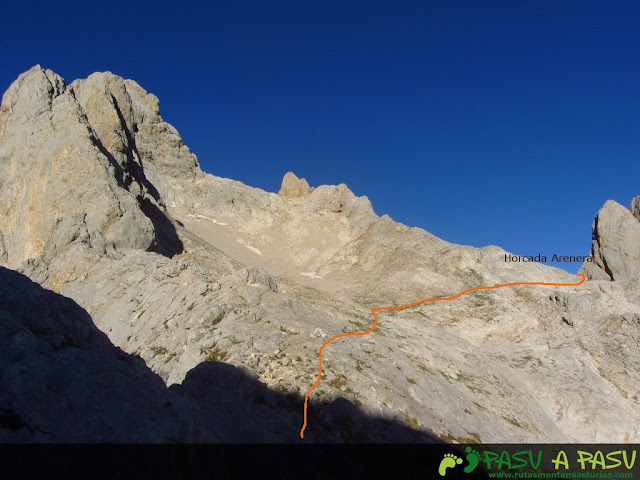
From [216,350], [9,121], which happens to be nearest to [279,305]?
[216,350]

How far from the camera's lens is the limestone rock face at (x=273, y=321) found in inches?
625

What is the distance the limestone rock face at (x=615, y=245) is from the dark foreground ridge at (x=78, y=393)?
73.4m

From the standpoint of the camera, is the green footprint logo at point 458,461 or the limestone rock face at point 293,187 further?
the limestone rock face at point 293,187

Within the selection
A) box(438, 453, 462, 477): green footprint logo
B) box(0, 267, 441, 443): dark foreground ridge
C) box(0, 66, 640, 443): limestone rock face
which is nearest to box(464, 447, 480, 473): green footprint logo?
box(438, 453, 462, 477): green footprint logo

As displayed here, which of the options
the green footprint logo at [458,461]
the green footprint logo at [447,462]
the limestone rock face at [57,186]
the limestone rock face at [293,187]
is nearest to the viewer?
the green footprint logo at [447,462]

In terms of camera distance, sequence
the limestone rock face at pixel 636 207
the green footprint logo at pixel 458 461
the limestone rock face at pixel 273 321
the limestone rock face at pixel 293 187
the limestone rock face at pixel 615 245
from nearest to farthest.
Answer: the limestone rock face at pixel 273 321, the green footprint logo at pixel 458 461, the limestone rock face at pixel 615 245, the limestone rock face at pixel 636 207, the limestone rock face at pixel 293 187

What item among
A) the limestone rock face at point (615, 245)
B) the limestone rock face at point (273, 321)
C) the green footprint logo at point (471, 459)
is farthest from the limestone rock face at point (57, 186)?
the limestone rock face at point (615, 245)

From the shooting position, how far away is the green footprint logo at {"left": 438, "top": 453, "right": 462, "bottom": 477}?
2045 centimetres

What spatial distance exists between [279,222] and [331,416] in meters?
81.7

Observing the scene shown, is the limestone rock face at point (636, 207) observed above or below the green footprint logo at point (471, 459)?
above

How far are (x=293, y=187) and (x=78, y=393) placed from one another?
10207 centimetres

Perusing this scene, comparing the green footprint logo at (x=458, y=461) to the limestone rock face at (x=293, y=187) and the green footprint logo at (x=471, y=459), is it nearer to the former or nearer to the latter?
the green footprint logo at (x=471, y=459)

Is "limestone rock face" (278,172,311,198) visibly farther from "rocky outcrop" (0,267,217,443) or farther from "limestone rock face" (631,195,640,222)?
"rocky outcrop" (0,267,217,443)

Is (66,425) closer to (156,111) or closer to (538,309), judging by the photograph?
(538,309)
